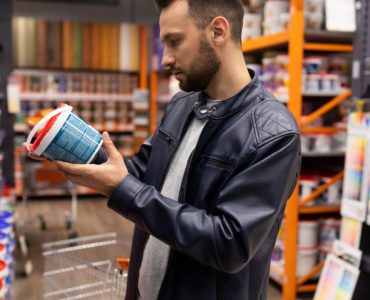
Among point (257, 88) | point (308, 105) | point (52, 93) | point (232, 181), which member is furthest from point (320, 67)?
point (52, 93)

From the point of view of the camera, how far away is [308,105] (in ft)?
12.9

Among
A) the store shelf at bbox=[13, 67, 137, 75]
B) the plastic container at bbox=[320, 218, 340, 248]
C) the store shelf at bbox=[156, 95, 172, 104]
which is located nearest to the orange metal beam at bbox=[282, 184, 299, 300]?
the plastic container at bbox=[320, 218, 340, 248]

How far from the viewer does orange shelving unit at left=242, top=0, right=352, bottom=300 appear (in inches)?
140

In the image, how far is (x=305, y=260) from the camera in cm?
387

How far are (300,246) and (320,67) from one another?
55.6 inches

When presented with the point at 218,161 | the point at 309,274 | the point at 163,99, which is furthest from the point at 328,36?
the point at 163,99

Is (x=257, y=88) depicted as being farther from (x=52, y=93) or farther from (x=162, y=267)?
(x=52, y=93)

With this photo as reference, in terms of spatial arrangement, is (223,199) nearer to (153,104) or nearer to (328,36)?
(328,36)

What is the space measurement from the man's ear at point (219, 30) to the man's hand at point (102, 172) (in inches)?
16.3

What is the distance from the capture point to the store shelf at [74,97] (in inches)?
304

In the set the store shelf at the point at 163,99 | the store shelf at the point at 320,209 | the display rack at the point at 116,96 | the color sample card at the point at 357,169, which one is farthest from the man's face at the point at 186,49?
the display rack at the point at 116,96

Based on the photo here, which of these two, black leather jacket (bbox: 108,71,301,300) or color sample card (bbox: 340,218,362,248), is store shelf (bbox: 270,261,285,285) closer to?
color sample card (bbox: 340,218,362,248)

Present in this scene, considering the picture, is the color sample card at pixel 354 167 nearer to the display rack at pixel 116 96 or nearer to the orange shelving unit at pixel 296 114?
the orange shelving unit at pixel 296 114

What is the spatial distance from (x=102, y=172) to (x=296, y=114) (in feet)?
8.61
